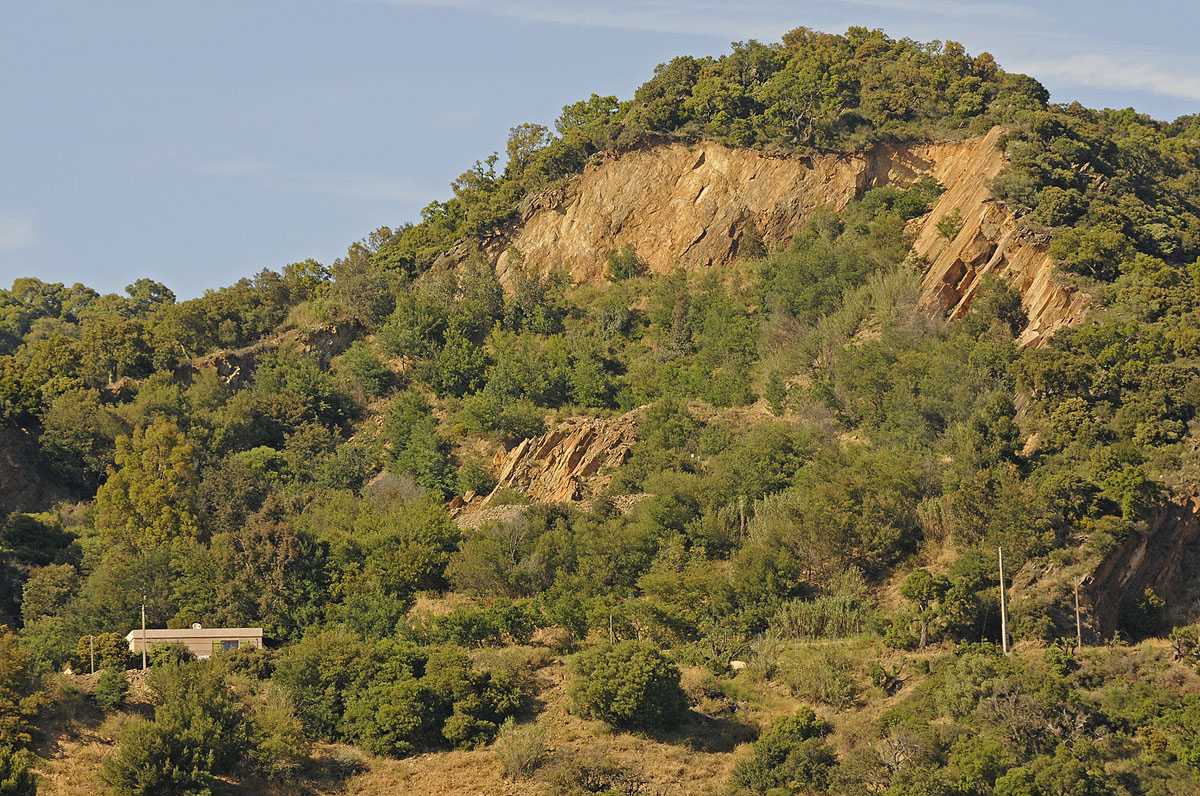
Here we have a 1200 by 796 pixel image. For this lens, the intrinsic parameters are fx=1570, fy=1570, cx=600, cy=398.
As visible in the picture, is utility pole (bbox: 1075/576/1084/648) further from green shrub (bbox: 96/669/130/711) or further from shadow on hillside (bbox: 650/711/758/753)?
green shrub (bbox: 96/669/130/711)

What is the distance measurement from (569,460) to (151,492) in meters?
15.7

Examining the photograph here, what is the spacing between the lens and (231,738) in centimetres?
4197

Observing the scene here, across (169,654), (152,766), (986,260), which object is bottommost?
(152,766)

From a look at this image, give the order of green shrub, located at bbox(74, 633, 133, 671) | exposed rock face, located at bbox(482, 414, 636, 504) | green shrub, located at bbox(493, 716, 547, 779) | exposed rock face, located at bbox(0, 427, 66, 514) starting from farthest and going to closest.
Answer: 1. exposed rock face, located at bbox(0, 427, 66, 514)
2. exposed rock face, located at bbox(482, 414, 636, 504)
3. green shrub, located at bbox(74, 633, 133, 671)
4. green shrub, located at bbox(493, 716, 547, 779)

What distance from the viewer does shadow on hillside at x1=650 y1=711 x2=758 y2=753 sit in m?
43.9

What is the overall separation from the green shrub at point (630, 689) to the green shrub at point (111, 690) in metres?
12.8

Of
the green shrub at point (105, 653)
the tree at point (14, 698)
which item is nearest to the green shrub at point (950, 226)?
the green shrub at point (105, 653)

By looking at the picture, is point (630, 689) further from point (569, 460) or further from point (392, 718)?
point (569, 460)

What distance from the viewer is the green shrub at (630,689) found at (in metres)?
43.7

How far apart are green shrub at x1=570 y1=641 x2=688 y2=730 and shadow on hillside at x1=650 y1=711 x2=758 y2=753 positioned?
1.04 ft

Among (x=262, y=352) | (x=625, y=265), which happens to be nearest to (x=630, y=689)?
(x=625, y=265)

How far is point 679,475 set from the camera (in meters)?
56.1

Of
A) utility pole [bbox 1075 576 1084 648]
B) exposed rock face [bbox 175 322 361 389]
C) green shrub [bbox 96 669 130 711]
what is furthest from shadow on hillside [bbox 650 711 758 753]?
exposed rock face [bbox 175 322 361 389]

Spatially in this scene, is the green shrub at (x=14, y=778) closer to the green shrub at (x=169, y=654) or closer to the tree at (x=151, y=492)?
the green shrub at (x=169, y=654)
